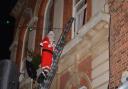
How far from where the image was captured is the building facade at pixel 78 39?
36.1 ft

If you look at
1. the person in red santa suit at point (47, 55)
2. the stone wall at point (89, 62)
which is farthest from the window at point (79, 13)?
the person in red santa suit at point (47, 55)

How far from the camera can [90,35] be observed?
1167cm

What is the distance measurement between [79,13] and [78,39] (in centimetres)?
195

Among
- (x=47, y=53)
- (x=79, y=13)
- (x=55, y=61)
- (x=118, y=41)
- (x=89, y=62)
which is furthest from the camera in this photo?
(x=79, y=13)

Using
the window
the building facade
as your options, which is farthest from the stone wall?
the window

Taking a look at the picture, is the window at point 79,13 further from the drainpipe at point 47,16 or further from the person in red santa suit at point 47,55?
the drainpipe at point 47,16

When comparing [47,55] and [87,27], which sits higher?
[87,27]

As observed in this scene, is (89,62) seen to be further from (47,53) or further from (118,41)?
(118,41)

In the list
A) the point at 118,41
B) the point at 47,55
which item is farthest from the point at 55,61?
the point at 118,41

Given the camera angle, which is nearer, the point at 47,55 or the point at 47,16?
the point at 47,55

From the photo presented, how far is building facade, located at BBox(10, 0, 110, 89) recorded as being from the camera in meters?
11.0

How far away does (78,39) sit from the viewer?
12.1 meters

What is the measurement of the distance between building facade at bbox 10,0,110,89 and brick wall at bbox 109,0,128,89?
559 millimetres

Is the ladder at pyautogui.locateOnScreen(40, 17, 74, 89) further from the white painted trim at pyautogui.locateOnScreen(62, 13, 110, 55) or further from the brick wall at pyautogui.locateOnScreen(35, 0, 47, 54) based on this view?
the brick wall at pyautogui.locateOnScreen(35, 0, 47, 54)
